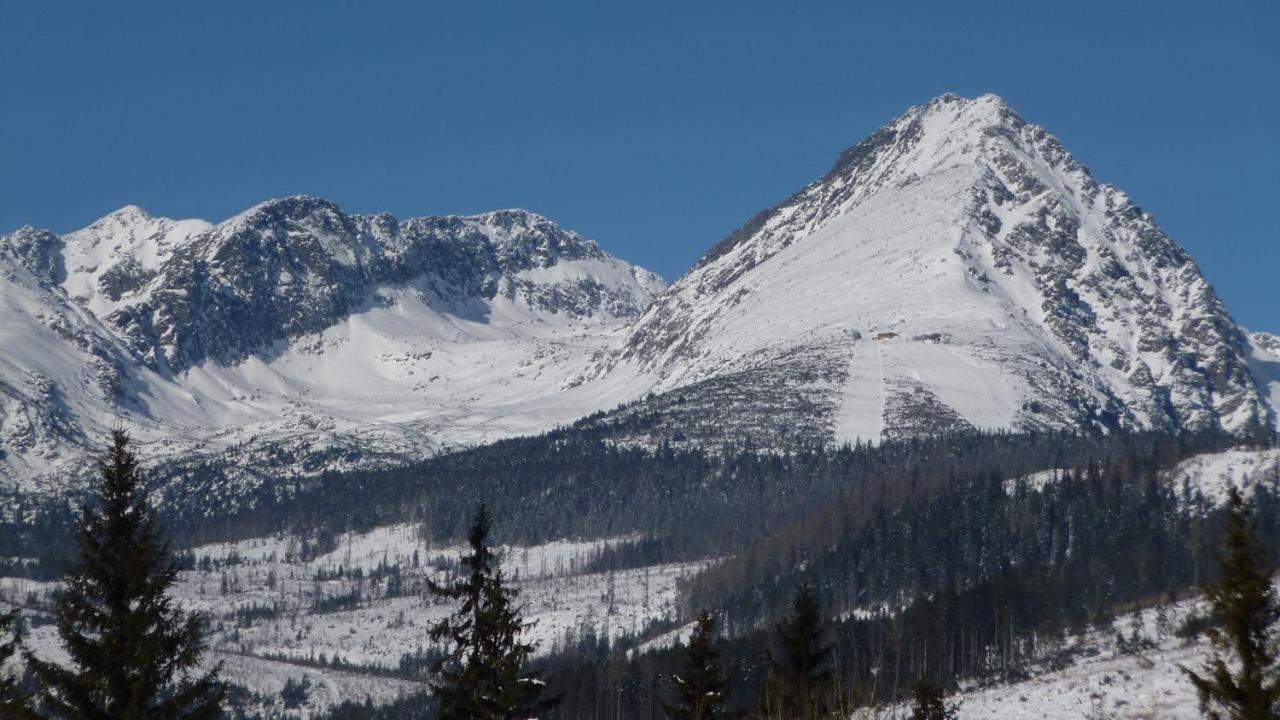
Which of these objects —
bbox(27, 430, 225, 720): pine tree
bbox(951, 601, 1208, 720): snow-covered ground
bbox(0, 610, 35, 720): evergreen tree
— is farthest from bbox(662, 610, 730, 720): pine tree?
bbox(0, 610, 35, 720): evergreen tree

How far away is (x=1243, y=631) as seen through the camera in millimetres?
31922

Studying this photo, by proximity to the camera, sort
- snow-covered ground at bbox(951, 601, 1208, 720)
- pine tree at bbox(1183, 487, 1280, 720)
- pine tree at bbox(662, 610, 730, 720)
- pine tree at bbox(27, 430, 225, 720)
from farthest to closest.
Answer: snow-covered ground at bbox(951, 601, 1208, 720) < pine tree at bbox(662, 610, 730, 720) < pine tree at bbox(27, 430, 225, 720) < pine tree at bbox(1183, 487, 1280, 720)

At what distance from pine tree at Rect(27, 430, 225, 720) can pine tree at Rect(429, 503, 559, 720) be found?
8.28 meters

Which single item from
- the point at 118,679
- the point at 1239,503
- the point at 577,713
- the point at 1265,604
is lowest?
the point at 577,713

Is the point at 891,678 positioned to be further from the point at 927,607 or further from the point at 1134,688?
the point at 1134,688

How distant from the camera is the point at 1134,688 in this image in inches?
3440

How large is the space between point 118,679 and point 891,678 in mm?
129780

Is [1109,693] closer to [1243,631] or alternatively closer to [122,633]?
[1243,631]

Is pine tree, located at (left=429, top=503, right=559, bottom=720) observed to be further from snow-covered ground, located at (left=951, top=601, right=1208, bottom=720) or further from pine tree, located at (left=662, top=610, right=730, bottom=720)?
snow-covered ground, located at (left=951, top=601, right=1208, bottom=720)

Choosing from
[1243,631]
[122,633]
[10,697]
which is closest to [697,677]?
[122,633]

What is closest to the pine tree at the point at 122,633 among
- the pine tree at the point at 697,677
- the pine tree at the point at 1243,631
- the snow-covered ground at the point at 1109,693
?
the pine tree at the point at 1243,631

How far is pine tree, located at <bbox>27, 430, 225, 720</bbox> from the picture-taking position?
33.9 m

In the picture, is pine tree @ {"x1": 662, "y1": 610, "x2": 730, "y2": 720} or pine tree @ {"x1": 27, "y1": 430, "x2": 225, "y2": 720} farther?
pine tree @ {"x1": 662, "y1": 610, "x2": 730, "y2": 720}

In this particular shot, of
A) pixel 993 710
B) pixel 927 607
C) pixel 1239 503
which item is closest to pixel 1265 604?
pixel 1239 503
